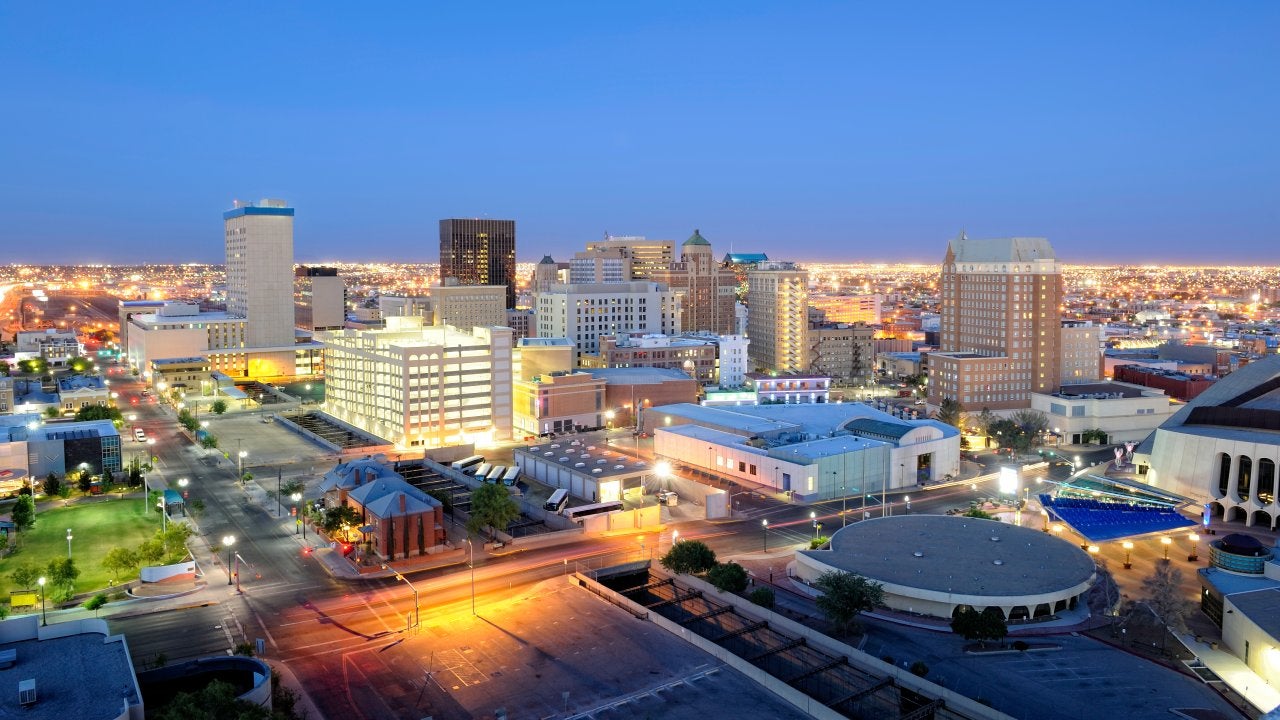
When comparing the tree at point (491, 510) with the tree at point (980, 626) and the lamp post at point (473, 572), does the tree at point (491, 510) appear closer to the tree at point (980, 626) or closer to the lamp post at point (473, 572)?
the lamp post at point (473, 572)

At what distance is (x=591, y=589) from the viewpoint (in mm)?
54438

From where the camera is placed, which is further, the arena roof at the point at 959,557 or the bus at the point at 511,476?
the bus at the point at 511,476

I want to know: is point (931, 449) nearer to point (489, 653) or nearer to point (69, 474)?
point (489, 653)

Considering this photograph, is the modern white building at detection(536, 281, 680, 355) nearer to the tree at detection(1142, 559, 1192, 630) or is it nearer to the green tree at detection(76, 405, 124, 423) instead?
the green tree at detection(76, 405, 124, 423)

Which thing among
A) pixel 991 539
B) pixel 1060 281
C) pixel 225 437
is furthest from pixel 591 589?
pixel 1060 281

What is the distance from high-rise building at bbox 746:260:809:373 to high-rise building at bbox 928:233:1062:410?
3992 cm

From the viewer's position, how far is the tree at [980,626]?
47906mm

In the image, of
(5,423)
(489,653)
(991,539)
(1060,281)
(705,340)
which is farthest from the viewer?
(705,340)

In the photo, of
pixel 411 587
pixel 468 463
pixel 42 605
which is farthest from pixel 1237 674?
pixel 468 463

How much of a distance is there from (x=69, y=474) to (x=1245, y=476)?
97.6m

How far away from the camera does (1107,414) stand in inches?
4469

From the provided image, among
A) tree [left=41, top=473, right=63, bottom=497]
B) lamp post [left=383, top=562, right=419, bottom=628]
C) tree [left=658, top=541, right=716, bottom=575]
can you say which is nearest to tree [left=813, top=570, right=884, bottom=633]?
tree [left=658, top=541, right=716, bottom=575]

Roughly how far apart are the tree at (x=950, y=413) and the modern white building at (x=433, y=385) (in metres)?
51.5

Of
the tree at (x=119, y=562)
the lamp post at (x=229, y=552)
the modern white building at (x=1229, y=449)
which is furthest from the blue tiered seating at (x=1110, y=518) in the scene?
the tree at (x=119, y=562)
